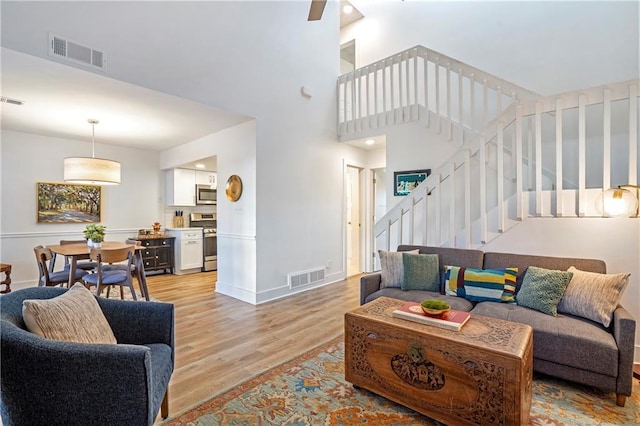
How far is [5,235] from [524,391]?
6552 mm

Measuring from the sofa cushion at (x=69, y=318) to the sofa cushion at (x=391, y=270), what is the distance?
2362mm

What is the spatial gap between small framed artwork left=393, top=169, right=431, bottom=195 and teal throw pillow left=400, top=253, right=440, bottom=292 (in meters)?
1.63

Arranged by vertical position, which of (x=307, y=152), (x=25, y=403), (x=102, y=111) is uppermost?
(x=102, y=111)

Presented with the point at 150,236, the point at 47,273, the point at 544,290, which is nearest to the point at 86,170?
the point at 47,273

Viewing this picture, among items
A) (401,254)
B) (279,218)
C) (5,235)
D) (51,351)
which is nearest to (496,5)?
(401,254)

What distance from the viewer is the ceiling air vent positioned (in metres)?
2.60

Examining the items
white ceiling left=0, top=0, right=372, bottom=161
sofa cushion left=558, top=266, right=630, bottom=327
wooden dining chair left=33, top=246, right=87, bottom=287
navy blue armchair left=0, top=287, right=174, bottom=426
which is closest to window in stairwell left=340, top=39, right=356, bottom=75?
white ceiling left=0, top=0, right=372, bottom=161

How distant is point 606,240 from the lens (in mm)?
2553

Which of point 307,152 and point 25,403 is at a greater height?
point 307,152

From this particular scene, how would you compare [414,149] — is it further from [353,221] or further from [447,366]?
[447,366]

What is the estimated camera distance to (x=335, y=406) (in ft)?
6.35

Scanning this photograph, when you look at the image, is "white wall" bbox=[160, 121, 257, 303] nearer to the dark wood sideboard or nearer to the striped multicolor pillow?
the dark wood sideboard

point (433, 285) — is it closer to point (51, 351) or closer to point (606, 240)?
point (606, 240)

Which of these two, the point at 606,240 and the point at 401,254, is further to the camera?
the point at 401,254
